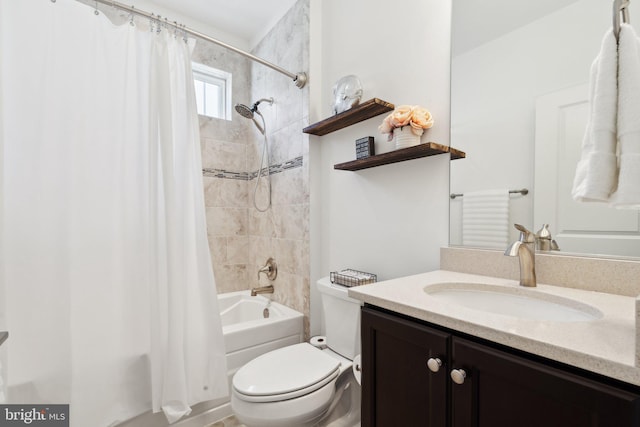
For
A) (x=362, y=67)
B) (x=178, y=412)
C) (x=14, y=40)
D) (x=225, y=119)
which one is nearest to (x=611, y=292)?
(x=362, y=67)

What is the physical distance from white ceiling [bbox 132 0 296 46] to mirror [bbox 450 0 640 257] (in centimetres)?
148

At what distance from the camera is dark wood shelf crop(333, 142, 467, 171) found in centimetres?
122

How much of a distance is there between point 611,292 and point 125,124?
1.90m

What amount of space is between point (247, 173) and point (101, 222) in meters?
1.49

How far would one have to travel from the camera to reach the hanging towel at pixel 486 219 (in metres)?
1.12

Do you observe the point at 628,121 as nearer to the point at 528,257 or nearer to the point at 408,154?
the point at 528,257

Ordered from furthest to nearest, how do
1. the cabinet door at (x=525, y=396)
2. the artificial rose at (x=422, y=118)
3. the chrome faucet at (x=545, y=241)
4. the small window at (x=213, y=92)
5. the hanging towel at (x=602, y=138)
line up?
1. the small window at (x=213, y=92)
2. the artificial rose at (x=422, y=118)
3. the chrome faucet at (x=545, y=241)
4. the hanging towel at (x=602, y=138)
5. the cabinet door at (x=525, y=396)

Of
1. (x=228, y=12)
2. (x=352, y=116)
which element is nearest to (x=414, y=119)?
(x=352, y=116)

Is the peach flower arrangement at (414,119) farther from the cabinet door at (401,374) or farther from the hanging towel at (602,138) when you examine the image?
the cabinet door at (401,374)

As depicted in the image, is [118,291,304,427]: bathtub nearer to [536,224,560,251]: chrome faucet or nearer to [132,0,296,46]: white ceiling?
[536,224,560,251]: chrome faucet

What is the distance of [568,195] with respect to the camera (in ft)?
3.18

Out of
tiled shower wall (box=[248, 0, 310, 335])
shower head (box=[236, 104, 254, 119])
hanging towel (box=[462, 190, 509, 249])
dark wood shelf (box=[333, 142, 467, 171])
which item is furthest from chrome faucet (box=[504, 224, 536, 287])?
shower head (box=[236, 104, 254, 119])

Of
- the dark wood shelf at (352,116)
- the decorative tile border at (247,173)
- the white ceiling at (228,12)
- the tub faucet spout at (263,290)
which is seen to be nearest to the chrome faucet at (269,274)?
the tub faucet spout at (263,290)

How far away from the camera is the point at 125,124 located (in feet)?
4.35
